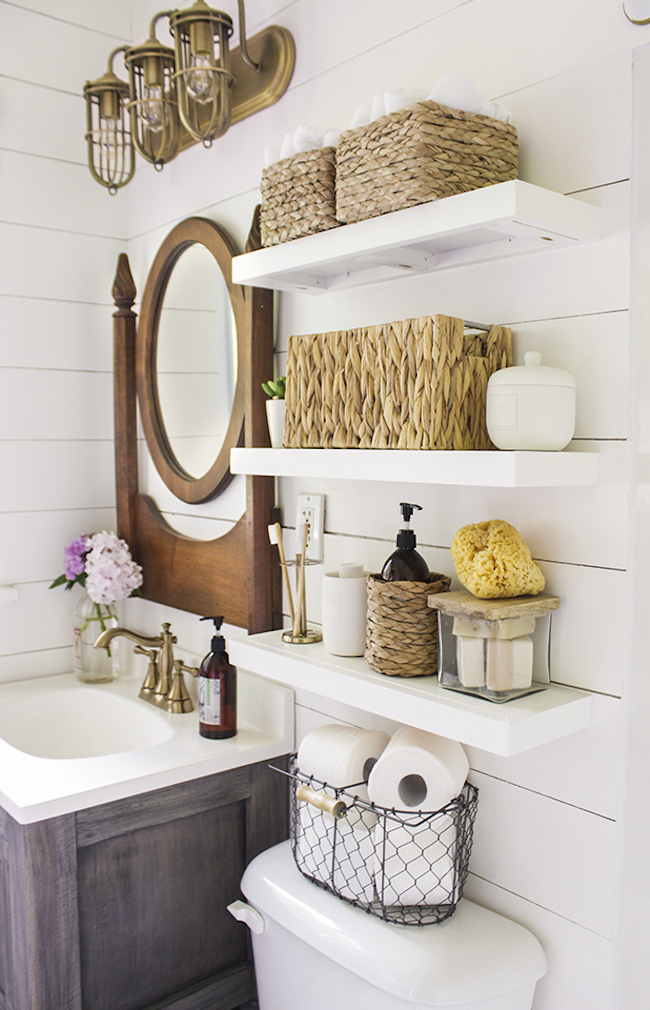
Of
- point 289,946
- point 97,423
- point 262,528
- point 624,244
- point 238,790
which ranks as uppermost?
point 624,244

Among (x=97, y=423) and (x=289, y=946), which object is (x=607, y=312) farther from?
(x=97, y=423)

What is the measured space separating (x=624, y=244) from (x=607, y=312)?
8 cm

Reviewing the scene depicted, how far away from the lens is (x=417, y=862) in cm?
115

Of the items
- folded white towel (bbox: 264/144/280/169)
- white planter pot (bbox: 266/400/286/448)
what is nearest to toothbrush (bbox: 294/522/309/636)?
white planter pot (bbox: 266/400/286/448)

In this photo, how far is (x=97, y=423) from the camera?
213 cm

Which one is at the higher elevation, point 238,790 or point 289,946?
point 238,790

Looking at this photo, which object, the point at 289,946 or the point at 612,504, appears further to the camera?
the point at 289,946

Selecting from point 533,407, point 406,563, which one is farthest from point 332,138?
point 406,563

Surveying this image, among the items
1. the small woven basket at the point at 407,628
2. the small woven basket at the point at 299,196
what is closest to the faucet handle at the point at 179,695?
the small woven basket at the point at 407,628

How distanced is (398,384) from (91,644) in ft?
4.02

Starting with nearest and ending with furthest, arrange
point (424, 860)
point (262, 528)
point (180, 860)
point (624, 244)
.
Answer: point (624, 244) → point (424, 860) → point (180, 860) → point (262, 528)

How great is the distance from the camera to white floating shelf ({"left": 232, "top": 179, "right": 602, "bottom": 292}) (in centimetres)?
95

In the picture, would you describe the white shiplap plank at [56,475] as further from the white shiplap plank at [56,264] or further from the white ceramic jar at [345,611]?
the white ceramic jar at [345,611]

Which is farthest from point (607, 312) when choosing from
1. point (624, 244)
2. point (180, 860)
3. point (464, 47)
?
point (180, 860)
